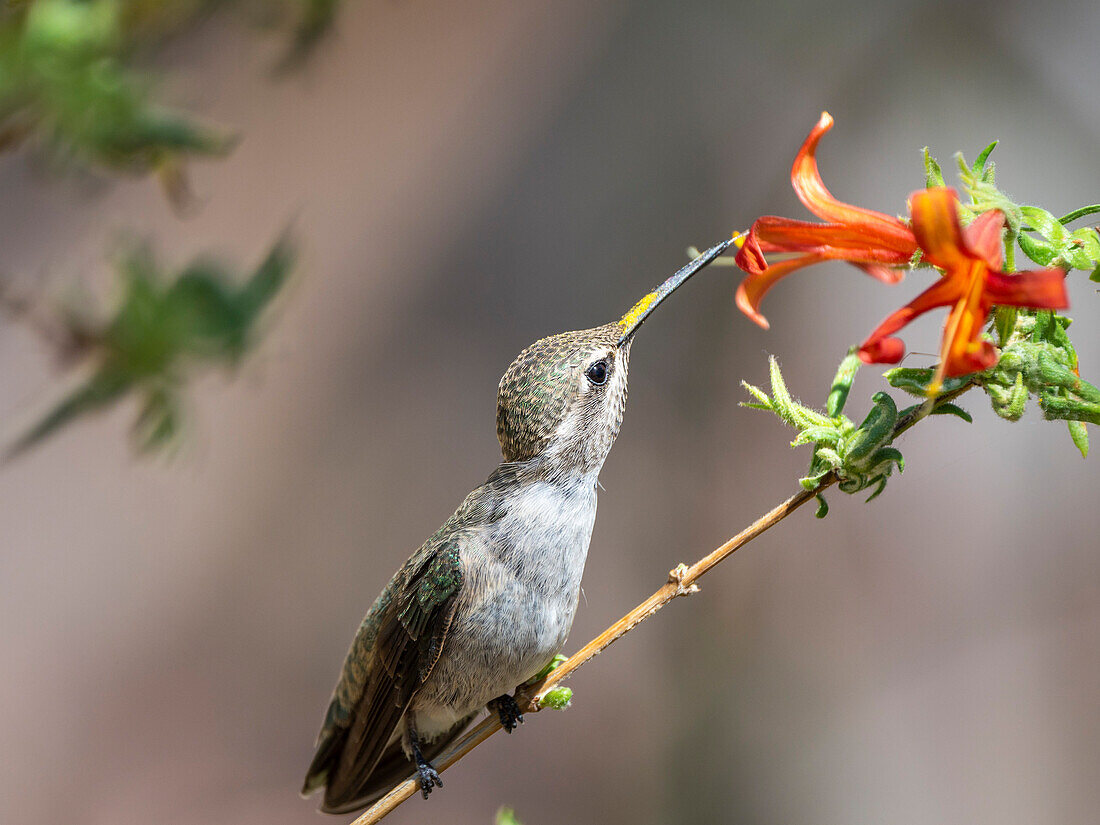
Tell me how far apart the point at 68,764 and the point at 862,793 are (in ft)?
7.63

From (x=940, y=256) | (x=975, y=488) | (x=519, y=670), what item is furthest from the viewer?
(x=975, y=488)

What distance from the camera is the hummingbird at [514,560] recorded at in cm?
104

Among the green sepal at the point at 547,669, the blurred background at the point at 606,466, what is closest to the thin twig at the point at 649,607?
the green sepal at the point at 547,669

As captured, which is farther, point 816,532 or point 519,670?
point 816,532

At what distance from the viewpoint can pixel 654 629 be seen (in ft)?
9.37

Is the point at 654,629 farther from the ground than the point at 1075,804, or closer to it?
farther from the ground

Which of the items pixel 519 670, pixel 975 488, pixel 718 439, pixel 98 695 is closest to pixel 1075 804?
pixel 975 488

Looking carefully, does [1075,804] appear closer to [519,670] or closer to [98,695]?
[519,670]

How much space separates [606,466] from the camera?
292 cm

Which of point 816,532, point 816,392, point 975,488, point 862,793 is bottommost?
point 862,793

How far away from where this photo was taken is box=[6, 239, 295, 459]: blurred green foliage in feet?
1.90

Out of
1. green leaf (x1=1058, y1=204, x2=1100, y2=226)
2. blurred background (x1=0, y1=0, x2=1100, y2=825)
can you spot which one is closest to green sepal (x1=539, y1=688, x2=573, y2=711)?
green leaf (x1=1058, y1=204, x2=1100, y2=226)

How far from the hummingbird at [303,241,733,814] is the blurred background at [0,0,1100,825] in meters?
1.50

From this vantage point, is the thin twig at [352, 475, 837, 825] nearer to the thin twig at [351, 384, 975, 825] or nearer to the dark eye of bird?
the thin twig at [351, 384, 975, 825]
